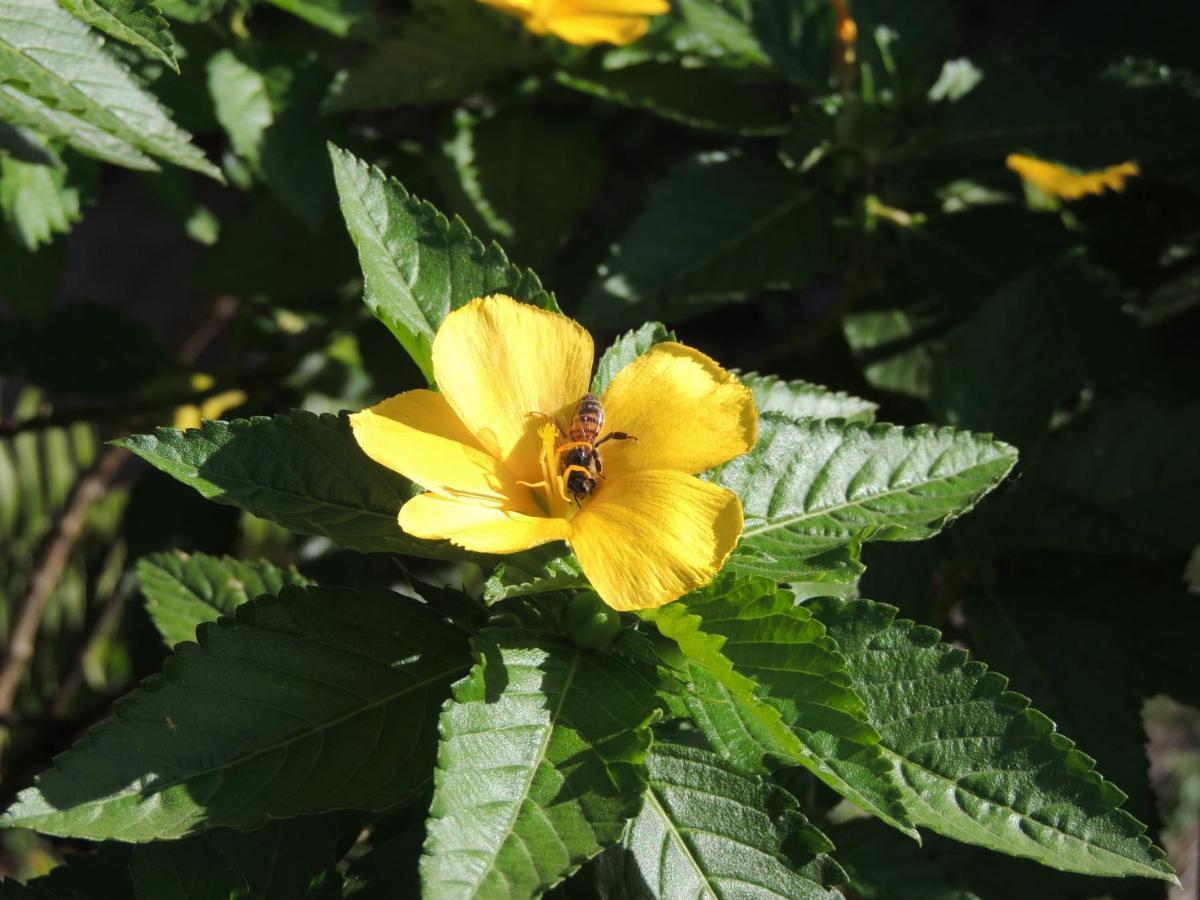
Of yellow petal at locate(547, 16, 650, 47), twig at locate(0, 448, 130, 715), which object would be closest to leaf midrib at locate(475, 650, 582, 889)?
yellow petal at locate(547, 16, 650, 47)

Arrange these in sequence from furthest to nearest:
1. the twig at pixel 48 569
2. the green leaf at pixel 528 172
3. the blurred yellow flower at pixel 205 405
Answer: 1. the twig at pixel 48 569
2. the blurred yellow flower at pixel 205 405
3. the green leaf at pixel 528 172

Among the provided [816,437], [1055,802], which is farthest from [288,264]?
[1055,802]

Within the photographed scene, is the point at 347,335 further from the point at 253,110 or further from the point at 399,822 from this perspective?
the point at 399,822

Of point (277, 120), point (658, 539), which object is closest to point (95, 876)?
point (658, 539)

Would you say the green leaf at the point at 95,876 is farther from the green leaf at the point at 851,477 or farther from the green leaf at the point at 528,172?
→ the green leaf at the point at 528,172

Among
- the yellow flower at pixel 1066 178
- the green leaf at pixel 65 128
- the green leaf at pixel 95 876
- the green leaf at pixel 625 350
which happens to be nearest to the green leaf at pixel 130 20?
the green leaf at pixel 65 128

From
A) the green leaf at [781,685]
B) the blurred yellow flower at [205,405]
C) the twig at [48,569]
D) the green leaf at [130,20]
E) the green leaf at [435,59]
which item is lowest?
the twig at [48,569]
